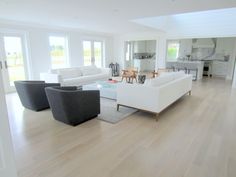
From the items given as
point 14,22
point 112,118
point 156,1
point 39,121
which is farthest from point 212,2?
point 14,22

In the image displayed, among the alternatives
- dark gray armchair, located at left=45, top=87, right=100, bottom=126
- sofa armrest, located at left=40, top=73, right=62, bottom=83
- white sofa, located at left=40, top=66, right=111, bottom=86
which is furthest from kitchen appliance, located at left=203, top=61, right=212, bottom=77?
dark gray armchair, located at left=45, top=87, right=100, bottom=126

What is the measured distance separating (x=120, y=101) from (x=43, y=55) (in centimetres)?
454

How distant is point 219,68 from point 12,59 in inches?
413

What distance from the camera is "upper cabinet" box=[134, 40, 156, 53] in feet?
39.2

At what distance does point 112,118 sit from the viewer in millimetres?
3721

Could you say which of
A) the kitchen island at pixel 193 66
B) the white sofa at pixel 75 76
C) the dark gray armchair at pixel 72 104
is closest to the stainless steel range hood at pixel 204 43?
the kitchen island at pixel 193 66

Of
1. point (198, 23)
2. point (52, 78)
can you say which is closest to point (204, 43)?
point (198, 23)

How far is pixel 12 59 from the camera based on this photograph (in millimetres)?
6047

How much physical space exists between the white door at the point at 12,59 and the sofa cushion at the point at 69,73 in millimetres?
1561

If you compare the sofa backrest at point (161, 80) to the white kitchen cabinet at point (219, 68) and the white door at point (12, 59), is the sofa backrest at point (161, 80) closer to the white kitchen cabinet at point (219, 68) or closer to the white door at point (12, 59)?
the white door at point (12, 59)

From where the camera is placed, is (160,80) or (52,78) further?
(52,78)

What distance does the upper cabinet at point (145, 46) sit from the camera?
11962 millimetres

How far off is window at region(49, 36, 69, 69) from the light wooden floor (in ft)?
12.6

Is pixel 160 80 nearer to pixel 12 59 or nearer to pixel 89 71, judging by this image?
pixel 89 71
